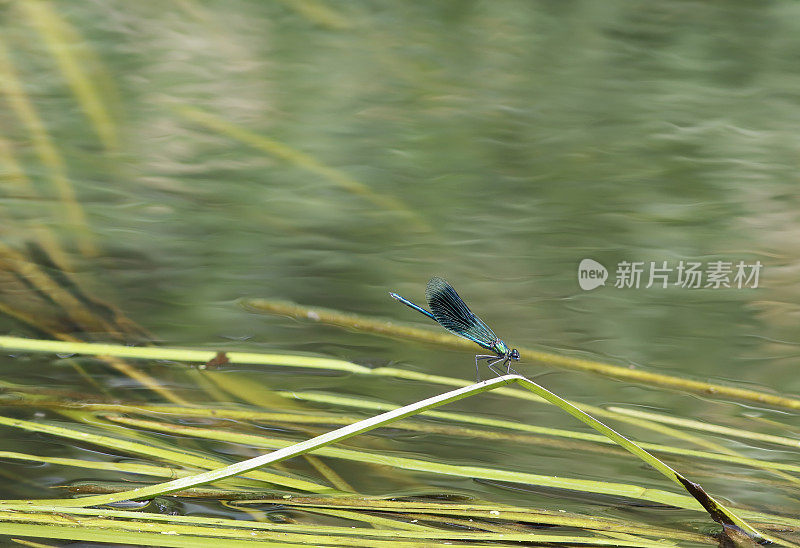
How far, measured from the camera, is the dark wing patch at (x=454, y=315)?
1.54 meters

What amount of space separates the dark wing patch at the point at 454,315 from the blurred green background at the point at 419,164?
358 millimetres

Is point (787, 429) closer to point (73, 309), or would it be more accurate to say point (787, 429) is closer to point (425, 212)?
point (425, 212)

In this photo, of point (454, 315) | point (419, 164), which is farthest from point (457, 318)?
point (419, 164)

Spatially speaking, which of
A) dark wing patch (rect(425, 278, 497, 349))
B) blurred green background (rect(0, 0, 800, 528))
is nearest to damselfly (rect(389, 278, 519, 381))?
dark wing patch (rect(425, 278, 497, 349))

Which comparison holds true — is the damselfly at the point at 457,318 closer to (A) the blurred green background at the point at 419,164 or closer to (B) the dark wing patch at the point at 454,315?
(B) the dark wing patch at the point at 454,315

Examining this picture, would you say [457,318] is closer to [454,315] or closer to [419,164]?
[454,315]

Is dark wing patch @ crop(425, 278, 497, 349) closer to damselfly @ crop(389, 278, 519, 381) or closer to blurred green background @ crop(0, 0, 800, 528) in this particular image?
damselfly @ crop(389, 278, 519, 381)

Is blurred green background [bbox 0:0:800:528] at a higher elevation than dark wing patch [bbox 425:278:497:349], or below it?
higher

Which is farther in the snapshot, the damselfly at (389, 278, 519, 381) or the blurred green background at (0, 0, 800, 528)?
the blurred green background at (0, 0, 800, 528)

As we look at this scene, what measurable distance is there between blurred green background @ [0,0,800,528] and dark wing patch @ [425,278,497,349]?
0.36 metres

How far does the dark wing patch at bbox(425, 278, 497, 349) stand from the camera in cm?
154

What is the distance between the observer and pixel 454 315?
1.57 metres

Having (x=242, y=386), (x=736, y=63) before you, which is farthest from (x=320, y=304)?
(x=736, y=63)

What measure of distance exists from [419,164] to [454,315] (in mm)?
910
